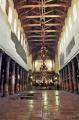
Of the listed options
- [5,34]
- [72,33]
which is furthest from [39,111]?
[72,33]

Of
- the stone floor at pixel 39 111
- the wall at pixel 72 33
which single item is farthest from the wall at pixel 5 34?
the stone floor at pixel 39 111

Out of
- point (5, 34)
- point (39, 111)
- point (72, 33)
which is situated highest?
point (72, 33)

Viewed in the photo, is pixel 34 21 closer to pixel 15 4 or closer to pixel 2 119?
pixel 15 4

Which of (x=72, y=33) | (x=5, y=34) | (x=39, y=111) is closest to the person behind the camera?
Answer: (x=39, y=111)

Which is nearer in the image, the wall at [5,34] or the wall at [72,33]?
the wall at [5,34]

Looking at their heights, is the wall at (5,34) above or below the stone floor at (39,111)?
above

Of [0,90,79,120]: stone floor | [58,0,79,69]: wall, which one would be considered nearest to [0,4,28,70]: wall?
[58,0,79,69]: wall

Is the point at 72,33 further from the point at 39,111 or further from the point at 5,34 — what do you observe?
the point at 39,111

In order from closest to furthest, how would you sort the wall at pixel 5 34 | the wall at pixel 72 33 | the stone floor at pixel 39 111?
the stone floor at pixel 39 111 → the wall at pixel 5 34 → the wall at pixel 72 33

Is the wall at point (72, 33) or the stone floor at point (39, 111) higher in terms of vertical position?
the wall at point (72, 33)

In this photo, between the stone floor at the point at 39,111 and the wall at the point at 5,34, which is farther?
the wall at the point at 5,34

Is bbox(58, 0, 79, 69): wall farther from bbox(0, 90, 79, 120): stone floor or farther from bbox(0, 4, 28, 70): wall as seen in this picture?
bbox(0, 90, 79, 120): stone floor

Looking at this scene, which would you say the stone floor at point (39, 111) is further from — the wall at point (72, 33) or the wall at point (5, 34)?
the wall at point (72, 33)

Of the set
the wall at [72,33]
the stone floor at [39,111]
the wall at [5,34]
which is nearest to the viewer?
the stone floor at [39,111]
